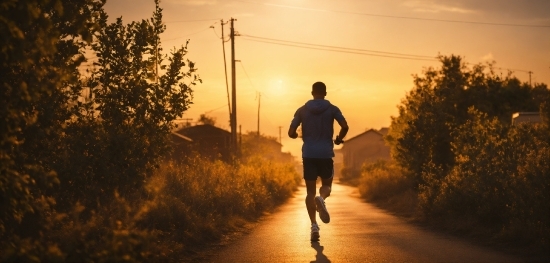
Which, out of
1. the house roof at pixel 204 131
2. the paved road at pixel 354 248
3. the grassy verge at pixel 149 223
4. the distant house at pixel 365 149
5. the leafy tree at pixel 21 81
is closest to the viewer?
the leafy tree at pixel 21 81

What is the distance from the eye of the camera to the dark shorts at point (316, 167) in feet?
38.5

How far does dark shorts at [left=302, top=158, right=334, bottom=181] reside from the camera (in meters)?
11.7

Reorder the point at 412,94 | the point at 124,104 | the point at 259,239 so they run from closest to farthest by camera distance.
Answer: the point at 259,239
the point at 124,104
the point at 412,94

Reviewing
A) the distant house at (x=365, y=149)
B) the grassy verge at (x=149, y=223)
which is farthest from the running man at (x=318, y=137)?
the distant house at (x=365, y=149)

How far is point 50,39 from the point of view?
7590 mm

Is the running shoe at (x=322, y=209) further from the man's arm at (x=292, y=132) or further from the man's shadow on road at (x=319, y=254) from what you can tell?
the man's arm at (x=292, y=132)

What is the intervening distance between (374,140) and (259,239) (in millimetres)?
126613

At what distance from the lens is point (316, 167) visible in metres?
11.8

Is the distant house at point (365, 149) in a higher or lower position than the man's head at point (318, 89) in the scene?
higher

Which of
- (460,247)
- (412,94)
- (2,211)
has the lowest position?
(460,247)

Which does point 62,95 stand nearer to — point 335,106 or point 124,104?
point 124,104

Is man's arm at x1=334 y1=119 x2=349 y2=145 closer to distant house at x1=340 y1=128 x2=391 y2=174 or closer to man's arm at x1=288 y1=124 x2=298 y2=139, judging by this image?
man's arm at x1=288 y1=124 x2=298 y2=139

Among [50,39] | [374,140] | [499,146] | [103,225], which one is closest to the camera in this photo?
[50,39]

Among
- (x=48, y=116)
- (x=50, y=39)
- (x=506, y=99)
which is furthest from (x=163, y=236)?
(x=506, y=99)
